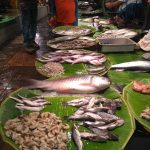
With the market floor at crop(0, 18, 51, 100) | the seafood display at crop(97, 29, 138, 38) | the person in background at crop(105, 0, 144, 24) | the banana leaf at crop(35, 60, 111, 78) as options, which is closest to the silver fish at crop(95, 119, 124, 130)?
the banana leaf at crop(35, 60, 111, 78)

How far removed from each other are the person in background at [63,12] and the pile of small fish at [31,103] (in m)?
3.58

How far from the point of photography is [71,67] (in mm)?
3225

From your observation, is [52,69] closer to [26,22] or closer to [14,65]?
[14,65]

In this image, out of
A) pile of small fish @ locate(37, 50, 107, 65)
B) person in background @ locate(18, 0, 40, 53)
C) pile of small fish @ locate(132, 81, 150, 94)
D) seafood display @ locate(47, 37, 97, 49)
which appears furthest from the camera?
person in background @ locate(18, 0, 40, 53)

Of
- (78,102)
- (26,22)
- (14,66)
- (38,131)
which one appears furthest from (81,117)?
(26,22)

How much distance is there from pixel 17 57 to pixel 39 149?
11.7ft

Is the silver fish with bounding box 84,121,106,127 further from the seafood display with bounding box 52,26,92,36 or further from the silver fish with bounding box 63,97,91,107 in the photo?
the seafood display with bounding box 52,26,92,36

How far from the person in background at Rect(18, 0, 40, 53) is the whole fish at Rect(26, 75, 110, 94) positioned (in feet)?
9.35

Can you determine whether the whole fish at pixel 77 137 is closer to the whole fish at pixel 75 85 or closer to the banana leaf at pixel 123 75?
the whole fish at pixel 75 85

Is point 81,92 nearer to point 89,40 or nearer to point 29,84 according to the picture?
point 29,84

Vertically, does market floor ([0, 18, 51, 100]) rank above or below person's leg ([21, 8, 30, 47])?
below

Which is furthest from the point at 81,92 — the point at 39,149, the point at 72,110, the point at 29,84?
the point at 39,149

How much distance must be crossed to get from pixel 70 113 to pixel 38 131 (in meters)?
0.35

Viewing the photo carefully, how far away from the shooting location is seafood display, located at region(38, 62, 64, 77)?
293 cm
